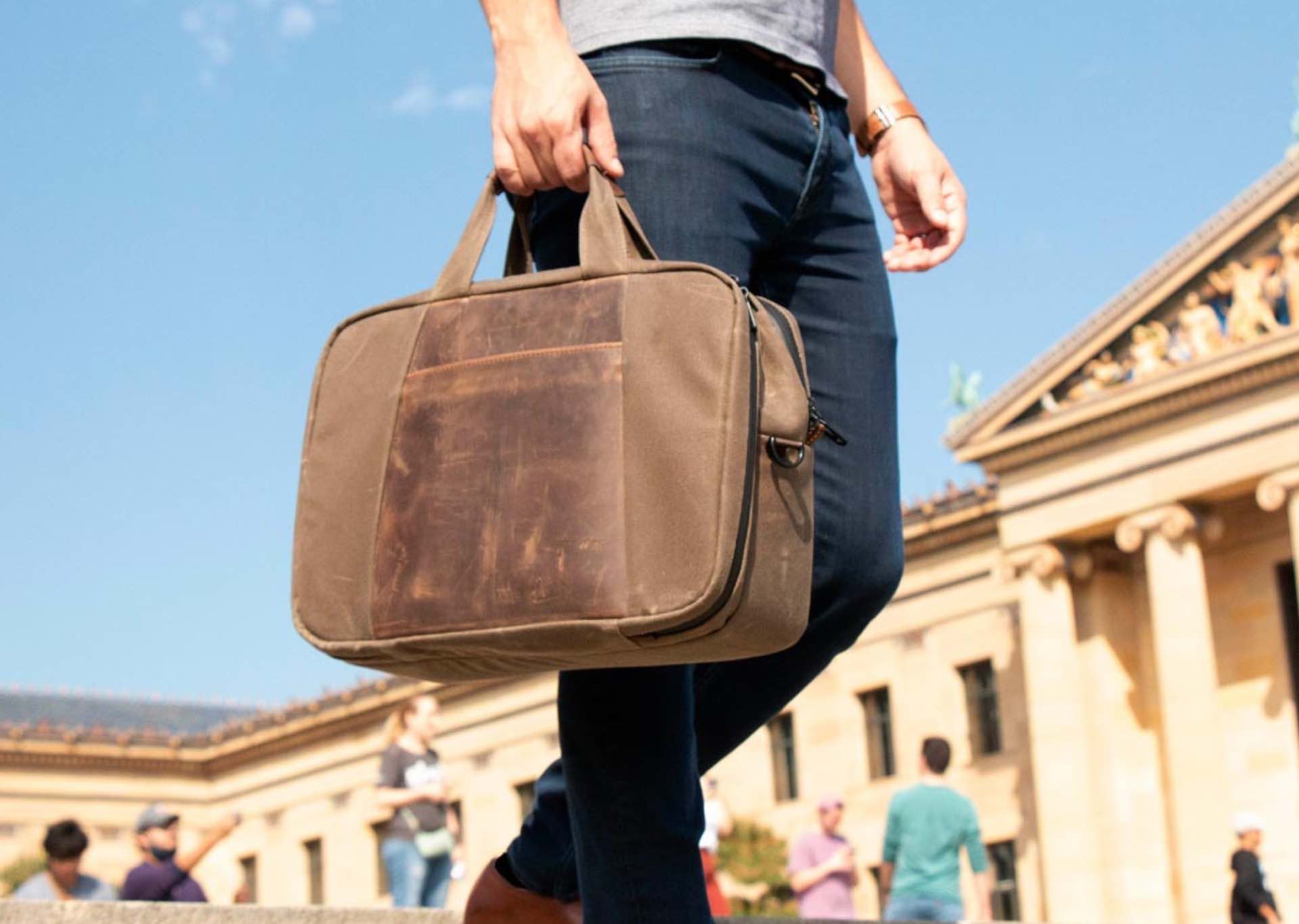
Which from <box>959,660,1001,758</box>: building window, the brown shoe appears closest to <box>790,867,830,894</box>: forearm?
the brown shoe

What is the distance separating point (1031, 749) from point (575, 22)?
3214 centimetres

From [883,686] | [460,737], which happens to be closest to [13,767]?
[460,737]

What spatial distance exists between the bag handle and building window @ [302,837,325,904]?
5124 centimetres

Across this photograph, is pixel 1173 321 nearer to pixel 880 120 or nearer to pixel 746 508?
pixel 880 120

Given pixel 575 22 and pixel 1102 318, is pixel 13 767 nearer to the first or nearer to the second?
pixel 1102 318

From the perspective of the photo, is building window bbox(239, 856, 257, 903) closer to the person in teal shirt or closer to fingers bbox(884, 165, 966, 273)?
the person in teal shirt

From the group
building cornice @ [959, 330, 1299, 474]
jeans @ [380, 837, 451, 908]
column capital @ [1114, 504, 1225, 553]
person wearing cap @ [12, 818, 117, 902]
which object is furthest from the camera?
column capital @ [1114, 504, 1225, 553]

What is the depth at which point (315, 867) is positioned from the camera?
53.1 metres

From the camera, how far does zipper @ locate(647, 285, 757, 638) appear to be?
7.76ft

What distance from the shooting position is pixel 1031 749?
34031 millimetres

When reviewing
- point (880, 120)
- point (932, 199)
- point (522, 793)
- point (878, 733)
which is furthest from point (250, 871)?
point (932, 199)

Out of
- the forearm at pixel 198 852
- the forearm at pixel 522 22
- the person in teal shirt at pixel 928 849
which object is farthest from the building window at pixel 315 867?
the forearm at pixel 522 22

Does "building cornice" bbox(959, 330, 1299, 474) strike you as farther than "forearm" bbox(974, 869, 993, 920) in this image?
Yes

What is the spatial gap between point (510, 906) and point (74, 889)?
7.16 meters
